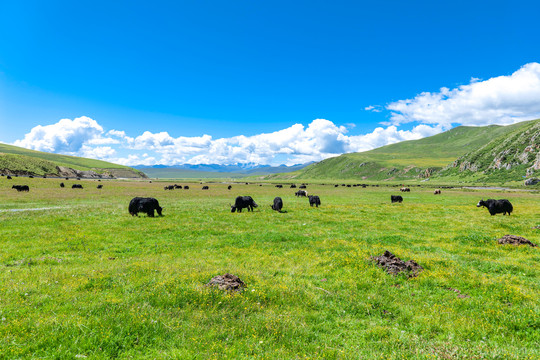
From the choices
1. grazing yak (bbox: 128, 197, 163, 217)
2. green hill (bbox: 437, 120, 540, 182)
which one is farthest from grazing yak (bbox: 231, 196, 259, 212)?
green hill (bbox: 437, 120, 540, 182)

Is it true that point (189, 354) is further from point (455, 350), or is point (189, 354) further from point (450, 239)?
point (450, 239)

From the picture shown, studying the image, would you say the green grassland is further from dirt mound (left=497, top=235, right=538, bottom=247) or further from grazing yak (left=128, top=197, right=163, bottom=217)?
grazing yak (left=128, top=197, right=163, bottom=217)

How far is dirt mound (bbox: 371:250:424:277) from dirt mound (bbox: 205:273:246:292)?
663cm

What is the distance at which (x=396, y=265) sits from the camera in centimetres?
1152

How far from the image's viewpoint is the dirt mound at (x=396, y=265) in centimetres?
1107

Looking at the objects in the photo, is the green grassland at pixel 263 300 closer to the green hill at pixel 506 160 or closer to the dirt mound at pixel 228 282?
the dirt mound at pixel 228 282

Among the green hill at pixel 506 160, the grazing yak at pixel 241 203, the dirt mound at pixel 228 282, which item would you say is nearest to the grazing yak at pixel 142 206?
the grazing yak at pixel 241 203

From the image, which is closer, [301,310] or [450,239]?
[301,310]

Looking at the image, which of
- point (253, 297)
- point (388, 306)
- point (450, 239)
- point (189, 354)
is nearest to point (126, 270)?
point (253, 297)

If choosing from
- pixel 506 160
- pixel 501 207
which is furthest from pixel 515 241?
pixel 506 160

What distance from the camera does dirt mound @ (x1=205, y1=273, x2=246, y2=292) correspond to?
28.8ft

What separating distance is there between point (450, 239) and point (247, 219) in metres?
16.4

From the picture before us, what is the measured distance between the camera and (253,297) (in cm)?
842

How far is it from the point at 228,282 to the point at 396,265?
768 cm
